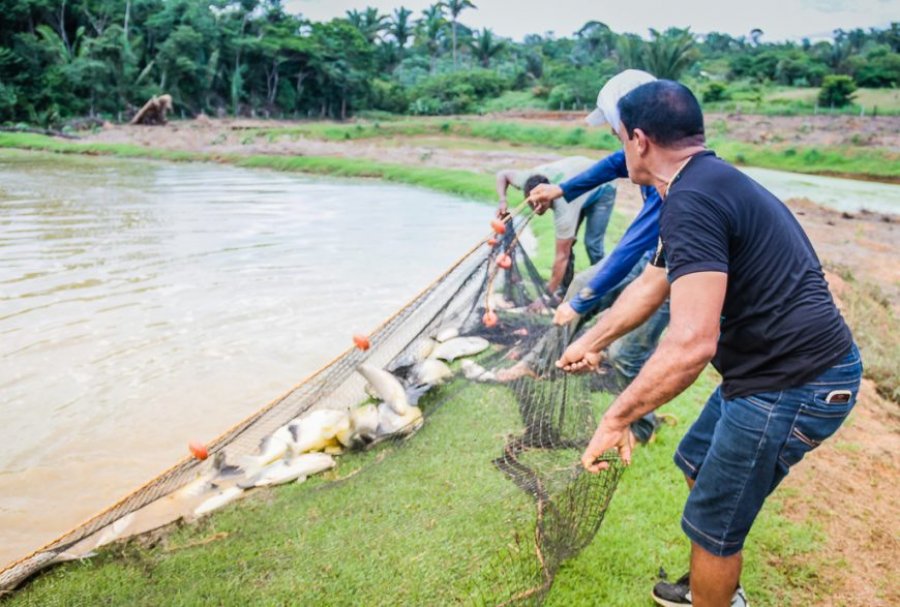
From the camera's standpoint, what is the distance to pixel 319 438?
149 inches

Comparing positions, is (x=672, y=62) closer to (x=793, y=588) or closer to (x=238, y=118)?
(x=238, y=118)

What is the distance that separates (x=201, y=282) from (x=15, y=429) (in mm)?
3767

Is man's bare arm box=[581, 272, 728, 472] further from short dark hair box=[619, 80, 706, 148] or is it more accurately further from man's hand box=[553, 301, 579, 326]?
man's hand box=[553, 301, 579, 326]

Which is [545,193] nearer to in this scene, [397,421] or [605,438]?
A: [397,421]

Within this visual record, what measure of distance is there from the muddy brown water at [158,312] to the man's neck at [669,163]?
339cm

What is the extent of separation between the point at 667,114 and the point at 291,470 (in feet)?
8.65

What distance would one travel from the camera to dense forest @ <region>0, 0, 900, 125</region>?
33844 mm

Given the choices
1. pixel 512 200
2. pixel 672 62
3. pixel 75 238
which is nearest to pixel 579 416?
pixel 75 238

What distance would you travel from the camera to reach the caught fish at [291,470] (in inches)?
137

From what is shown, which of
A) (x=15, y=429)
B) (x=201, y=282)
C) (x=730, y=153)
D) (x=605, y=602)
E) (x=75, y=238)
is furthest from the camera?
(x=730, y=153)

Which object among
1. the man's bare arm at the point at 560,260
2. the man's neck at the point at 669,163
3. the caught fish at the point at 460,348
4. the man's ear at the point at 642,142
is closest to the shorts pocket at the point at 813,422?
the man's neck at the point at 669,163

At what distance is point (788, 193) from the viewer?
17.1 m

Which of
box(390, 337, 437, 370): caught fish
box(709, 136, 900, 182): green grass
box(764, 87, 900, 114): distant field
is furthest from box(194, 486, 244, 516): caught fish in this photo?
box(764, 87, 900, 114): distant field

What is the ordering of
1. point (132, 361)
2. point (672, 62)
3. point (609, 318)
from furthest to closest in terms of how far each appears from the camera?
point (672, 62)
point (132, 361)
point (609, 318)
